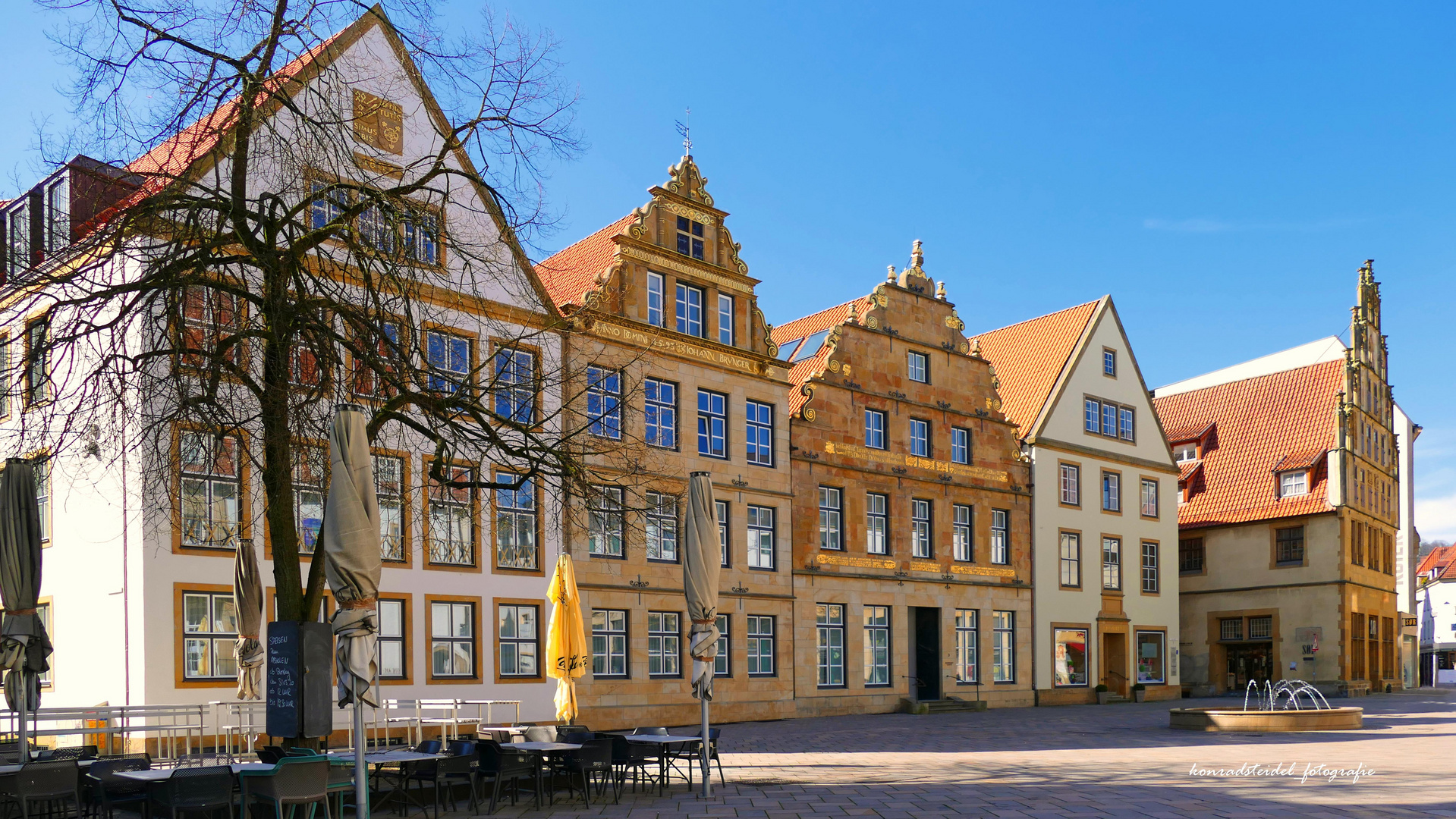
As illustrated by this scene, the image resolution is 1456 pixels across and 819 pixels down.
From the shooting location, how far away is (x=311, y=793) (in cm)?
1094

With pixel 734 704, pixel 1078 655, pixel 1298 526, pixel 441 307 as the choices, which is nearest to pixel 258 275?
pixel 441 307

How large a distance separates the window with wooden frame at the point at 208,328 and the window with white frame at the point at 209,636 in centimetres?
603

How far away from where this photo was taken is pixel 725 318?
30.7 metres

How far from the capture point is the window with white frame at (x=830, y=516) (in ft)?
106

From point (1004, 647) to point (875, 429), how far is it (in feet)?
27.3

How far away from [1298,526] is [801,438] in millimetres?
25013

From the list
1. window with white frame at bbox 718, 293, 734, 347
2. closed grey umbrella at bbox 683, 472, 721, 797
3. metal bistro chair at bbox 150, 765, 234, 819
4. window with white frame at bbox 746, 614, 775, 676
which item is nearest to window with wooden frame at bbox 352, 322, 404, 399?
closed grey umbrella at bbox 683, 472, 721, 797

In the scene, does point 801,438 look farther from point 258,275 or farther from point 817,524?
point 258,275

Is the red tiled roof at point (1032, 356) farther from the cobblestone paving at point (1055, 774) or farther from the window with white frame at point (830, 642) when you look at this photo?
the cobblestone paving at point (1055, 774)

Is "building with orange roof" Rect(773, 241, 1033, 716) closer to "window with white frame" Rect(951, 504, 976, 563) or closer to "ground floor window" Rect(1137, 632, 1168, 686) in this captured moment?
"window with white frame" Rect(951, 504, 976, 563)

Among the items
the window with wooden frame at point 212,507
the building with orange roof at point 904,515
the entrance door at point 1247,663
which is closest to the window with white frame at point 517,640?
the window with wooden frame at point 212,507

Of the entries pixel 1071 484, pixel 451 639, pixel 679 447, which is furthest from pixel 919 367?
pixel 451 639

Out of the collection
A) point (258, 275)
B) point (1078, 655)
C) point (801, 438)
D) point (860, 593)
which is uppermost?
point (258, 275)

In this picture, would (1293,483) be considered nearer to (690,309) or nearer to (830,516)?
(830,516)
